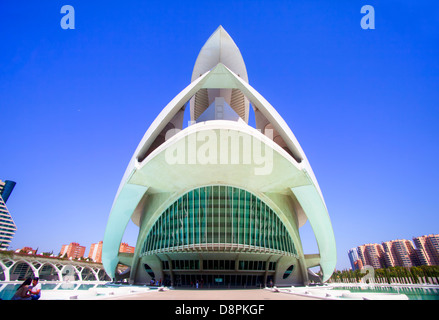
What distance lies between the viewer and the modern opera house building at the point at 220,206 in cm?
1823

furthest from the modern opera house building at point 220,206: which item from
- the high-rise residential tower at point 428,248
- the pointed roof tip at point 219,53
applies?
the high-rise residential tower at point 428,248

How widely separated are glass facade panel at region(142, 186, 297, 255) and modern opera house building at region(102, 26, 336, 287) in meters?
0.10

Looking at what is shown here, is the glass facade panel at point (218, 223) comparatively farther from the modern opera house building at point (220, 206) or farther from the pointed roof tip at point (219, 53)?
the pointed roof tip at point (219, 53)

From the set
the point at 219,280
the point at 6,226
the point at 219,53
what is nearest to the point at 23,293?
the point at 219,280

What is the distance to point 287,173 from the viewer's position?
1908 cm

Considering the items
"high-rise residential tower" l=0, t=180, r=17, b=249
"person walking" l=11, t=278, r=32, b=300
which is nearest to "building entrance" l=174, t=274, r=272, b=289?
"person walking" l=11, t=278, r=32, b=300

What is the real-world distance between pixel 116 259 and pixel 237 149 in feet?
65.5

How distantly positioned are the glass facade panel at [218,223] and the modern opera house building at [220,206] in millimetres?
97

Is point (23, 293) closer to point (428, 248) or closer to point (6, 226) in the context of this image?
point (428, 248)

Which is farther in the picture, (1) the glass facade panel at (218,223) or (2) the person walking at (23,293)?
(1) the glass facade panel at (218,223)

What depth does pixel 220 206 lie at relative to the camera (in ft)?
73.0

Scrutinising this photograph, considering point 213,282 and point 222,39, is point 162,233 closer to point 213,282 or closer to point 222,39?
point 213,282

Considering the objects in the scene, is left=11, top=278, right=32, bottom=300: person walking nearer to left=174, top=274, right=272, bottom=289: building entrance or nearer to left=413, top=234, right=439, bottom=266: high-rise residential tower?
left=174, top=274, right=272, bottom=289: building entrance
